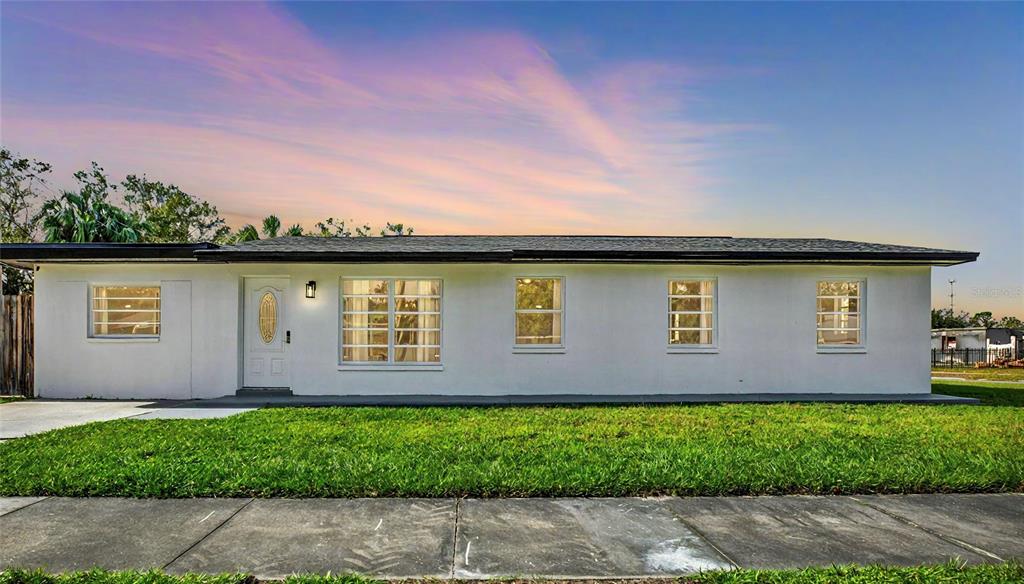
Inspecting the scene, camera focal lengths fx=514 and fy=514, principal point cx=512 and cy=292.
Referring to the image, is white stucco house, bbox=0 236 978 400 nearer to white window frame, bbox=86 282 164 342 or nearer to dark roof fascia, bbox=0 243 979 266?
white window frame, bbox=86 282 164 342

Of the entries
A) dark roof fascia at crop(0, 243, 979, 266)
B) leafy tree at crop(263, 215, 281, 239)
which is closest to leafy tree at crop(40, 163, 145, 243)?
leafy tree at crop(263, 215, 281, 239)

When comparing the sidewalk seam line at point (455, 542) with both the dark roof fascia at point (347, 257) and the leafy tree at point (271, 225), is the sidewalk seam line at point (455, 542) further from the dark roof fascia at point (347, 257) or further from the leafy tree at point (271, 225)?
the leafy tree at point (271, 225)

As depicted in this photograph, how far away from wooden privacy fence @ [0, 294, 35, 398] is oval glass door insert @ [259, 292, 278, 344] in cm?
480

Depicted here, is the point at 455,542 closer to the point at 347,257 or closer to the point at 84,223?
the point at 347,257

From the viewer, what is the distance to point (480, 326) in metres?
10.3

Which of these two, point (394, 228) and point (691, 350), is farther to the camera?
point (394, 228)

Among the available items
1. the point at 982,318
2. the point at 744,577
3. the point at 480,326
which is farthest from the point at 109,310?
the point at 982,318

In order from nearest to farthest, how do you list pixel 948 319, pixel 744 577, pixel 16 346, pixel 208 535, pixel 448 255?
pixel 744 577, pixel 208 535, pixel 448 255, pixel 16 346, pixel 948 319

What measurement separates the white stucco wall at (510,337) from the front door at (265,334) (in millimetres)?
232

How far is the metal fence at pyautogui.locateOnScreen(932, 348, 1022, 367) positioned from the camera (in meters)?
26.2

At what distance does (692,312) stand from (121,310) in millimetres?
11818

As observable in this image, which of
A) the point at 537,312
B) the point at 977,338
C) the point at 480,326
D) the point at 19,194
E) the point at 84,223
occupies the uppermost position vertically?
the point at 19,194

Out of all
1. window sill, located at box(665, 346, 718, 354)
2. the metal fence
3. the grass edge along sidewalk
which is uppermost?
window sill, located at box(665, 346, 718, 354)

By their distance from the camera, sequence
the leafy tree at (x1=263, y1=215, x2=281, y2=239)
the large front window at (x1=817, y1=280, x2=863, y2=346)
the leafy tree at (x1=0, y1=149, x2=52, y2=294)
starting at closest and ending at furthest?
the large front window at (x1=817, y1=280, x2=863, y2=346)
the leafy tree at (x1=263, y1=215, x2=281, y2=239)
the leafy tree at (x1=0, y1=149, x2=52, y2=294)
